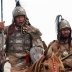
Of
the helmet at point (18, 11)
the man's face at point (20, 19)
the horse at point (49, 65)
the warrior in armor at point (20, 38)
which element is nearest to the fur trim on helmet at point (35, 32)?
the warrior in armor at point (20, 38)

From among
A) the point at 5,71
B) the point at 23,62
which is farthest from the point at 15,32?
the point at 5,71

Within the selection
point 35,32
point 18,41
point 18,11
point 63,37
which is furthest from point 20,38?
point 63,37

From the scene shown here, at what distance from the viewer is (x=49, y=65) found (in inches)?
263

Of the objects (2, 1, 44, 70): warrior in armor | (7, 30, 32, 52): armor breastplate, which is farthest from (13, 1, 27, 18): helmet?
(7, 30, 32, 52): armor breastplate

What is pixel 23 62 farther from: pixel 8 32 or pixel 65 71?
pixel 65 71

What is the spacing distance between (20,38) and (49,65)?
337 centimetres

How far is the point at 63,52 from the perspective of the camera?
9672 mm

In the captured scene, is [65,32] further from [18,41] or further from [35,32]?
[18,41]

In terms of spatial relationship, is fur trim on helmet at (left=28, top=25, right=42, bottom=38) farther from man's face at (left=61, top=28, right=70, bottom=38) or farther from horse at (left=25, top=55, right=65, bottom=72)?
horse at (left=25, top=55, right=65, bottom=72)

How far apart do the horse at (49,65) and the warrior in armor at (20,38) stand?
2.79m

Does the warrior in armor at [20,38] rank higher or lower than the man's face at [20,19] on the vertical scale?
lower

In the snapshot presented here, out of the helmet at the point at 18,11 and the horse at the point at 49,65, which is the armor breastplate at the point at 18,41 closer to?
the helmet at the point at 18,11

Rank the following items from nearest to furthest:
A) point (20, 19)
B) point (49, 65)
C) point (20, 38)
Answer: point (49, 65), point (20, 19), point (20, 38)

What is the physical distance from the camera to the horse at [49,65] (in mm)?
6602
